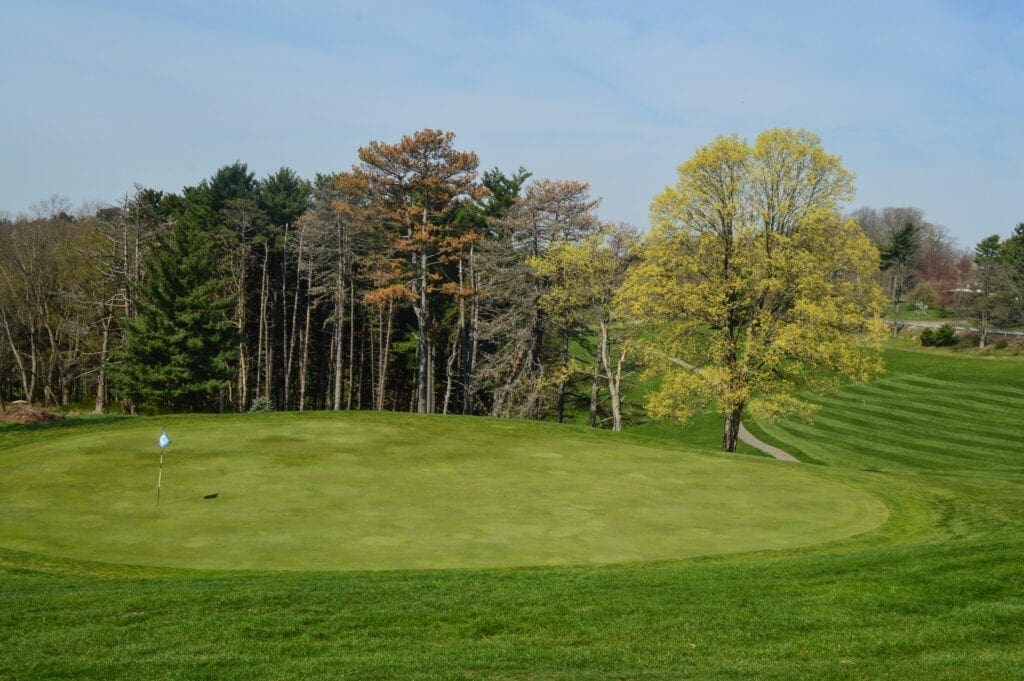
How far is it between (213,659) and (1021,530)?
16.7m

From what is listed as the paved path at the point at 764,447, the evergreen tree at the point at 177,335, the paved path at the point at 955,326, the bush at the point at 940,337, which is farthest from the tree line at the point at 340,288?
the paved path at the point at 955,326

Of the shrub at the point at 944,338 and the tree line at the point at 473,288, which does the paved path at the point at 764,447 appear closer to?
the tree line at the point at 473,288

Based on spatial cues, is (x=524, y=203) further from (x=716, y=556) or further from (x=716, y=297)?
(x=716, y=556)

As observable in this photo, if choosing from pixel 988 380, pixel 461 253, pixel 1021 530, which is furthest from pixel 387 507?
pixel 988 380

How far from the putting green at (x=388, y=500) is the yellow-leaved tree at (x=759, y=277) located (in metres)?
7.31

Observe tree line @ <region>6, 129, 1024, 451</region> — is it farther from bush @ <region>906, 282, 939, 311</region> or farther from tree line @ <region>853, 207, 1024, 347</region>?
bush @ <region>906, 282, 939, 311</region>

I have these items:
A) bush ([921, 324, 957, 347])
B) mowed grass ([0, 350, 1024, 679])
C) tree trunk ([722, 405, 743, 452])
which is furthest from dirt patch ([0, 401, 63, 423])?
bush ([921, 324, 957, 347])

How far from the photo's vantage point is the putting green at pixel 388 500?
50.8 feet

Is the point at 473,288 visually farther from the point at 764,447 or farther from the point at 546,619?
the point at 546,619

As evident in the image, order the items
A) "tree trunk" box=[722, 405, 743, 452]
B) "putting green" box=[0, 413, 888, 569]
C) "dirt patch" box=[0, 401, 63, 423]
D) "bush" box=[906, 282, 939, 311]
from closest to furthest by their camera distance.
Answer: "putting green" box=[0, 413, 888, 569], "dirt patch" box=[0, 401, 63, 423], "tree trunk" box=[722, 405, 743, 452], "bush" box=[906, 282, 939, 311]

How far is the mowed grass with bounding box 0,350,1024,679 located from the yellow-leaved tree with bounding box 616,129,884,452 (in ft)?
55.7

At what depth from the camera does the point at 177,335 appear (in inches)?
1956

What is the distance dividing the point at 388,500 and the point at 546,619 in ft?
28.6

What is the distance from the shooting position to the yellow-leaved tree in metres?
32.2
